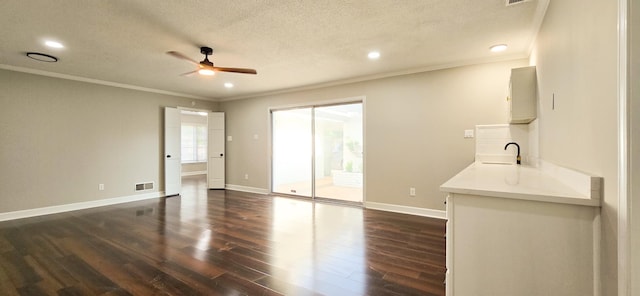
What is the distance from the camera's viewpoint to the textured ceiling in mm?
2416

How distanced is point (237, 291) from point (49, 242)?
9.16ft

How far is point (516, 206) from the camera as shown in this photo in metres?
1.25

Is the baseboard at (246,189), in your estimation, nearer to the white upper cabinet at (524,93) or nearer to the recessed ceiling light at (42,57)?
the recessed ceiling light at (42,57)

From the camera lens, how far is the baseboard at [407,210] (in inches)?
164

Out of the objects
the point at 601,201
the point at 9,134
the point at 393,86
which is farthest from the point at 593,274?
the point at 9,134

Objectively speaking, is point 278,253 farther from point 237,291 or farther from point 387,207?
point 387,207

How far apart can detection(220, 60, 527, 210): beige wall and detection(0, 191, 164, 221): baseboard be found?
4.43 meters

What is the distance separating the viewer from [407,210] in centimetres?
445

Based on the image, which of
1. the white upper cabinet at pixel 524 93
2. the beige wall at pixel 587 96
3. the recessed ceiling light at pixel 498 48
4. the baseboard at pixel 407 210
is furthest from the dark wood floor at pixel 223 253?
the recessed ceiling light at pixel 498 48

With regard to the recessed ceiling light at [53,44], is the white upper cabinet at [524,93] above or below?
below

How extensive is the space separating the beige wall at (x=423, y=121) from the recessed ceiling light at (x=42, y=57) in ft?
13.9

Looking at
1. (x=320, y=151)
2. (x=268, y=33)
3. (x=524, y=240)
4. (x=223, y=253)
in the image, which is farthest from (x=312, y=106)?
(x=524, y=240)

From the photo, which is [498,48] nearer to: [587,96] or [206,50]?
[587,96]

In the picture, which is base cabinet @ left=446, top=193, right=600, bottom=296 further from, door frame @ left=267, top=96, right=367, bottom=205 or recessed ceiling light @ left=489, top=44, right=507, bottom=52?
door frame @ left=267, top=96, right=367, bottom=205
